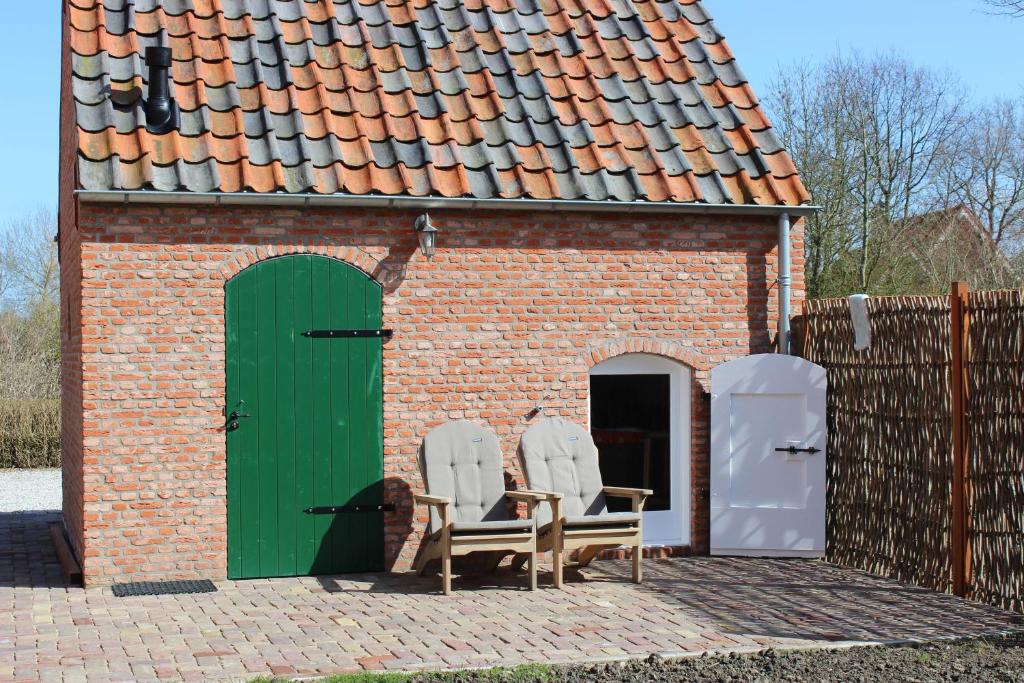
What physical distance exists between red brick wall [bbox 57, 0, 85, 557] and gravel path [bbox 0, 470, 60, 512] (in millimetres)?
3474

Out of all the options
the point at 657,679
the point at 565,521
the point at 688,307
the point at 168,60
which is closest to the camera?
the point at 657,679

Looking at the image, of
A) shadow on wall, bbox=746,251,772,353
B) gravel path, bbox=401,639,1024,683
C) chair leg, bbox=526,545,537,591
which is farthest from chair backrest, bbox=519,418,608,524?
gravel path, bbox=401,639,1024,683

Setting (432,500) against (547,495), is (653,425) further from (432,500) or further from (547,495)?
(432,500)

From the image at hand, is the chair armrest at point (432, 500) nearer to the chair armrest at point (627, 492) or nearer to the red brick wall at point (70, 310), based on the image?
the chair armrest at point (627, 492)

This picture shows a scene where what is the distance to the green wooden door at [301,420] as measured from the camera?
9.69 meters

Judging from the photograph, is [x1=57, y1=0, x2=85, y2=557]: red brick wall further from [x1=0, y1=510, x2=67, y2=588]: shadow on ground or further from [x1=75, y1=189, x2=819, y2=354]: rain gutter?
[x1=75, y1=189, x2=819, y2=354]: rain gutter

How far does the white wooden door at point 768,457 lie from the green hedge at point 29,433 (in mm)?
15407

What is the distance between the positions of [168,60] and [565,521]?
4.83 m

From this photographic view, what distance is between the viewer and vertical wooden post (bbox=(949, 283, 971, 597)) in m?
8.61

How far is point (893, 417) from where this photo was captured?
9531 mm

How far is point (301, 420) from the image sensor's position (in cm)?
984

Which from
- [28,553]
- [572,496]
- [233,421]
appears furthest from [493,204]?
[28,553]

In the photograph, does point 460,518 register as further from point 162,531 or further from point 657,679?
A: point 657,679

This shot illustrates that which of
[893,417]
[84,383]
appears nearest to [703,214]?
[893,417]
